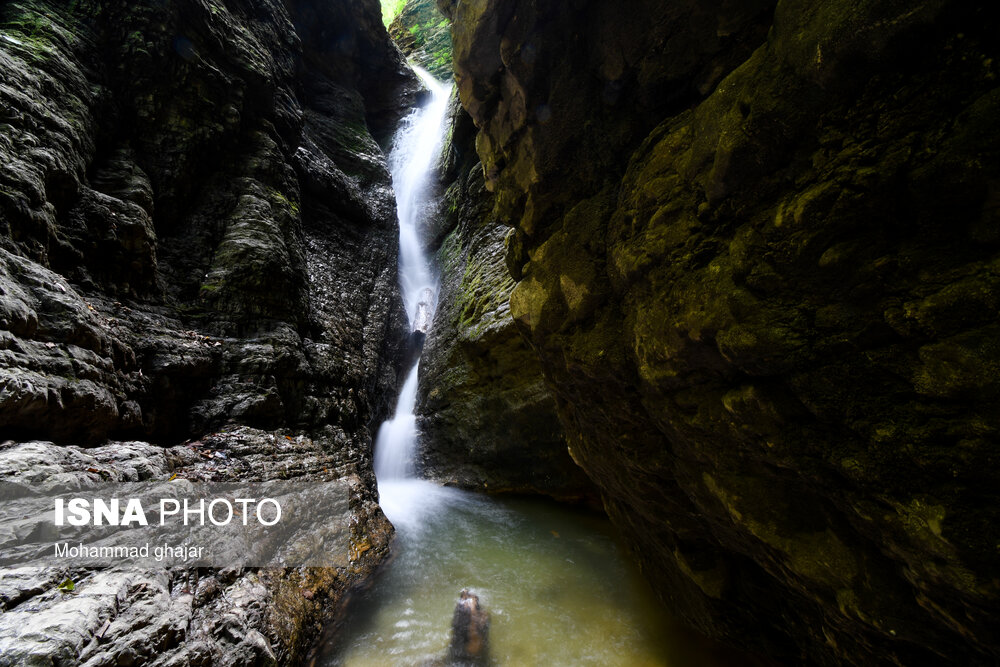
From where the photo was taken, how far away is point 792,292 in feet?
5.95

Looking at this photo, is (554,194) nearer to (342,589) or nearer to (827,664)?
(827,664)

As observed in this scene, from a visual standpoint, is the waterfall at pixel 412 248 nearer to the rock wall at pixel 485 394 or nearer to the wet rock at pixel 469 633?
the rock wall at pixel 485 394

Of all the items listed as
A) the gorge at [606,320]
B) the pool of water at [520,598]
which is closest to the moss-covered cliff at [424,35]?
the gorge at [606,320]

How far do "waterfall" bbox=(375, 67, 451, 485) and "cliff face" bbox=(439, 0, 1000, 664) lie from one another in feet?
24.5

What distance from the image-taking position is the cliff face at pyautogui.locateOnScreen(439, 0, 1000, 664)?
137cm

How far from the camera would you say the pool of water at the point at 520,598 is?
3.70 metres

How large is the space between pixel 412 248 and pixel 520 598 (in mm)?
12387

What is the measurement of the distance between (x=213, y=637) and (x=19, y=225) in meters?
4.46

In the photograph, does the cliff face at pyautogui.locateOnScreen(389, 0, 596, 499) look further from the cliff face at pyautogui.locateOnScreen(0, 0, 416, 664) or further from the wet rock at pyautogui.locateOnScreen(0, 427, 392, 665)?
the wet rock at pyautogui.locateOnScreen(0, 427, 392, 665)

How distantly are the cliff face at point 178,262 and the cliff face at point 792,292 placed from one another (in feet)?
12.2

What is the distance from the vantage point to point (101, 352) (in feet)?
13.6

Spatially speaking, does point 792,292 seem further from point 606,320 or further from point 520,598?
point 520,598

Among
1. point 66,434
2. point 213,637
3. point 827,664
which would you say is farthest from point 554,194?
point 66,434

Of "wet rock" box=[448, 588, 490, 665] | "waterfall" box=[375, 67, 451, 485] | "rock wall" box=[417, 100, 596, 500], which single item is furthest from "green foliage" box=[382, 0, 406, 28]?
"wet rock" box=[448, 588, 490, 665]
